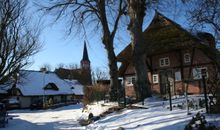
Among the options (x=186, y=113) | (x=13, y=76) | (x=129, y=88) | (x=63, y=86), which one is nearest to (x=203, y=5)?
(x=186, y=113)

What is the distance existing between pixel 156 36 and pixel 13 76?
15.7 m

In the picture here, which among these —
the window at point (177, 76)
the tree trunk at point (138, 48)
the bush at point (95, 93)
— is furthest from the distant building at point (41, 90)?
the tree trunk at point (138, 48)

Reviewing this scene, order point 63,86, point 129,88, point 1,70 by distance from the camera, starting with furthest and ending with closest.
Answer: point 63,86 < point 129,88 < point 1,70

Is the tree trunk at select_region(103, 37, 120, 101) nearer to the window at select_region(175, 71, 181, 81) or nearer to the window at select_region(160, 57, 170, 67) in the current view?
the window at select_region(175, 71, 181, 81)

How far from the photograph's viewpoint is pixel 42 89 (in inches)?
2542

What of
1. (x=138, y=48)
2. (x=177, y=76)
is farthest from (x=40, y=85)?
(x=138, y=48)

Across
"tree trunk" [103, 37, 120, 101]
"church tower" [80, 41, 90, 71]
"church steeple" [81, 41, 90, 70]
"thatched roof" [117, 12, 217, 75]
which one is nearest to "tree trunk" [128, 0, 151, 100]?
"tree trunk" [103, 37, 120, 101]

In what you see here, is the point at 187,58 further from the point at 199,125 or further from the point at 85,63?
the point at 85,63

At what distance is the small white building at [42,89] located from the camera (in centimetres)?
6038

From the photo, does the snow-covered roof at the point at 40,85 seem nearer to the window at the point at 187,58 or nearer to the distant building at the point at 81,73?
the window at the point at 187,58

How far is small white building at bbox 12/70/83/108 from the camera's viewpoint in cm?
→ 6038

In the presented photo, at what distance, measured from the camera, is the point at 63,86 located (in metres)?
70.1

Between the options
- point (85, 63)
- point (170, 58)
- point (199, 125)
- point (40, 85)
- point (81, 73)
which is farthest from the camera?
point (85, 63)

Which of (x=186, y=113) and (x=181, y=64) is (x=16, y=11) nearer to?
(x=186, y=113)
